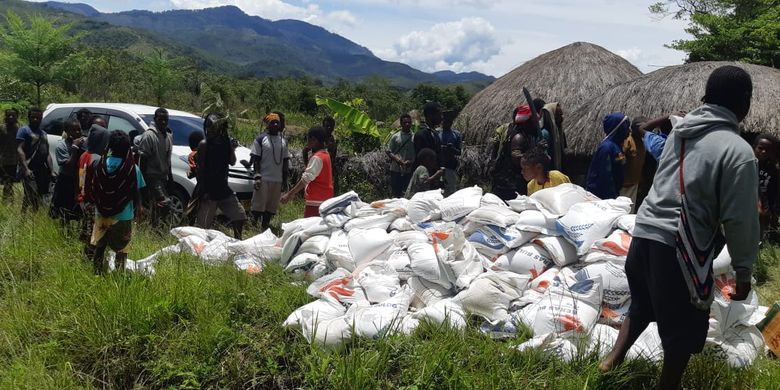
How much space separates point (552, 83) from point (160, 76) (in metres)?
21.4

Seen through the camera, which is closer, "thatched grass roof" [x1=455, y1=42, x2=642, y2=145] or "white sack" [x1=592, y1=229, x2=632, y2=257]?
"white sack" [x1=592, y1=229, x2=632, y2=257]

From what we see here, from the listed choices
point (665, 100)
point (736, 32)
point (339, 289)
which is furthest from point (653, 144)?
point (736, 32)

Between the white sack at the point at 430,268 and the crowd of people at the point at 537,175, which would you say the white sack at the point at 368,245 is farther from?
the crowd of people at the point at 537,175

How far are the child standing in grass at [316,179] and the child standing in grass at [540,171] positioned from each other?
79.1 inches

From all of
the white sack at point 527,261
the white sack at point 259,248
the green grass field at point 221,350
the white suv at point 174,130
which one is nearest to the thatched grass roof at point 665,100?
the white suv at point 174,130

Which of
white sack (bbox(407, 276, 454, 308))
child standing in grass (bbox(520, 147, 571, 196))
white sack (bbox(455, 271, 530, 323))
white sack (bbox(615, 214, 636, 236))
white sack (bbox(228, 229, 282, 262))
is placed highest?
child standing in grass (bbox(520, 147, 571, 196))

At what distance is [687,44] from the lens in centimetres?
1850

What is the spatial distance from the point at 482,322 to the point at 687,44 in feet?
58.4

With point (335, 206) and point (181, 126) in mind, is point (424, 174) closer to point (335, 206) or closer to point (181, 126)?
point (335, 206)

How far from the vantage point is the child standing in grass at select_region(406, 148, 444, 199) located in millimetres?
6508

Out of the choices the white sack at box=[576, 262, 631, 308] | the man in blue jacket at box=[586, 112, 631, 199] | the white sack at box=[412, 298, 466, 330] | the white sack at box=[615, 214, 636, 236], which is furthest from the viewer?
the man in blue jacket at box=[586, 112, 631, 199]

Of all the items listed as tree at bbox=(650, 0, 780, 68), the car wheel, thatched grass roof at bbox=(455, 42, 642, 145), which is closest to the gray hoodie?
the car wheel

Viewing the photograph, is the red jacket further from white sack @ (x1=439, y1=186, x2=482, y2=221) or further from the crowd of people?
white sack @ (x1=439, y1=186, x2=482, y2=221)

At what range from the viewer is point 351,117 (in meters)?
10.5
